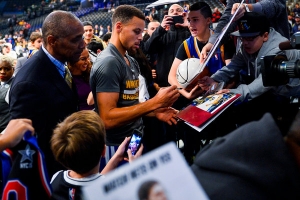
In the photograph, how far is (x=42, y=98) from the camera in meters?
2.15

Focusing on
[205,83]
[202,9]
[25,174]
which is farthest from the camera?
[202,9]

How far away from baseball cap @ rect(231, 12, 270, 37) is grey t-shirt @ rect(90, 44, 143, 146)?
83 cm

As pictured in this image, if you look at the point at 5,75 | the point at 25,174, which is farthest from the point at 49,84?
the point at 5,75

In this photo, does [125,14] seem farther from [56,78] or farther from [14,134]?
[14,134]

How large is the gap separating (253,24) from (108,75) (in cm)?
108

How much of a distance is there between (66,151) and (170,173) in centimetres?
93

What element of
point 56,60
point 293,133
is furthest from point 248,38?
point 293,133

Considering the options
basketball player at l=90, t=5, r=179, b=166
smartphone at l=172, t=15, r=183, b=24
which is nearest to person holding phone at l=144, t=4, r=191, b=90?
smartphone at l=172, t=15, r=183, b=24

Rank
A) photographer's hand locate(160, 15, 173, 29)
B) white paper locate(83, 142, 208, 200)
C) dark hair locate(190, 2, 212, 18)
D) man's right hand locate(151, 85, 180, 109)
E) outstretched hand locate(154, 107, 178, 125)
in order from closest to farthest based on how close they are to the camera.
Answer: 1. white paper locate(83, 142, 208, 200)
2. man's right hand locate(151, 85, 180, 109)
3. outstretched hand locate(154, 107, 178, 125)
4. dark hair locate(190, 2, 212, 18)
5. photographer's hand locate(160, 15, 173, 29)

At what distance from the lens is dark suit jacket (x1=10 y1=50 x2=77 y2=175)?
6.95ft

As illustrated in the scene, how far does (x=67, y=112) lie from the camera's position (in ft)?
7.53

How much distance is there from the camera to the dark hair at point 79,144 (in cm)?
161

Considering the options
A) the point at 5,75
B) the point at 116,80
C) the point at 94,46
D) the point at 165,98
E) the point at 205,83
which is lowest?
the point at 5,75

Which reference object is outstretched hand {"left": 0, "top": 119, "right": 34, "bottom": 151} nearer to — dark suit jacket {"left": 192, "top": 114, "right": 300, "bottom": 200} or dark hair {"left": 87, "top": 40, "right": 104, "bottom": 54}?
dark suit jacket {"left": 192, "top": 114, "right": 300, "bottom": 200}
